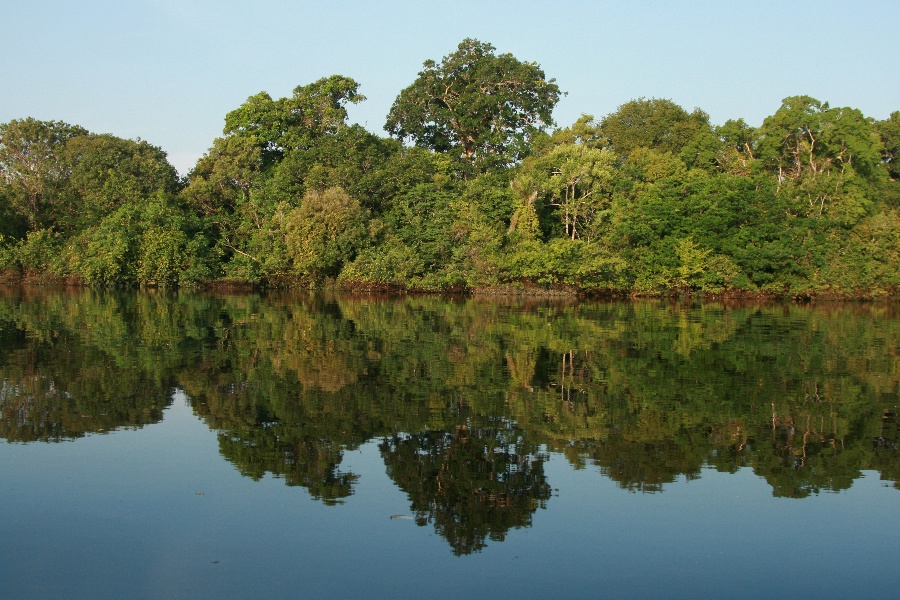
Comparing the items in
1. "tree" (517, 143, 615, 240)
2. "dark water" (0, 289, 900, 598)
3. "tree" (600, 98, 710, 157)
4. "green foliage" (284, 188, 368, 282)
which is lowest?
"dark water" (0, 289, 900, 598)

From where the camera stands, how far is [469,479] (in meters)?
7.99

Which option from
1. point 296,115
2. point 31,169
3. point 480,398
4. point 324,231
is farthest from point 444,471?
point 31,169

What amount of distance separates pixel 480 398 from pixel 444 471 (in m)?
3.65

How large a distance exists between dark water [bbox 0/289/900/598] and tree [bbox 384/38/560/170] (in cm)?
3522

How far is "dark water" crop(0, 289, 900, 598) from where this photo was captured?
6.01m

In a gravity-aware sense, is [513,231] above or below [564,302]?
above

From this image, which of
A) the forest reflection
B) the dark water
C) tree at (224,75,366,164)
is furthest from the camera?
tree at (224,75,366,164)

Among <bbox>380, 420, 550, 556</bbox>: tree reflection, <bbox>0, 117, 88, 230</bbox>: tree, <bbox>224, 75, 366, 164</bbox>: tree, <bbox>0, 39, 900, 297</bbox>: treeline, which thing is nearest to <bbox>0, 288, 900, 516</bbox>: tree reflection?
<bbox>380, 420, 550, 556</bbox>: tree reflection

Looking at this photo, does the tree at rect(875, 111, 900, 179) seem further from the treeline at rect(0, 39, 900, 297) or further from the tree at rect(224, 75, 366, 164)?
the tree at rect(224, 75, 366, 164)

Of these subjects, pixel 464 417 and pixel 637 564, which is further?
pixel 464 417

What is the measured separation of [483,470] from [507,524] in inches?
54.4

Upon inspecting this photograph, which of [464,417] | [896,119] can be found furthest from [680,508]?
[896,119]

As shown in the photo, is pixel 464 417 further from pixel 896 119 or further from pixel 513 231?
pixel 896 119

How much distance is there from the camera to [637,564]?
20.2 ft
